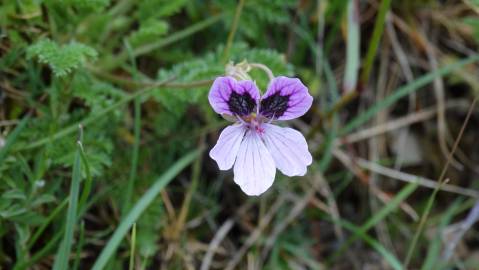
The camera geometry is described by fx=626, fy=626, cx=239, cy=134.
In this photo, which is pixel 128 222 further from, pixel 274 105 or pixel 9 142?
pixel 274 105

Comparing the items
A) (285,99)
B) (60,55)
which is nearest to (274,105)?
(285,99)

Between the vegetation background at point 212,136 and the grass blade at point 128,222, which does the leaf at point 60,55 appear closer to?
the vegetation background at point 212,136

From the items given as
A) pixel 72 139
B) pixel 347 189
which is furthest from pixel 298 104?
pixel 347 189

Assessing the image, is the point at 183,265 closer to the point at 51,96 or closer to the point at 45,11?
the point at 51,96

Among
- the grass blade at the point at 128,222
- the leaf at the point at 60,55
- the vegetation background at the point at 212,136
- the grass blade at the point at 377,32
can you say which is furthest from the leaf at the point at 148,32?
the grass blade at the point at 377,32

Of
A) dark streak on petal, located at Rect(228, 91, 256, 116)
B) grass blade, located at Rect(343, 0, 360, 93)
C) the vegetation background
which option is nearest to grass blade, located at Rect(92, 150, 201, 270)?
the vegetation background
